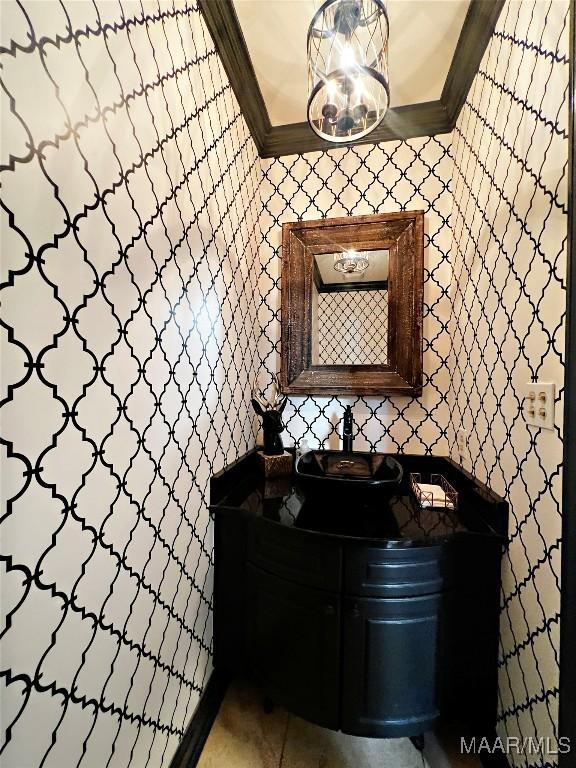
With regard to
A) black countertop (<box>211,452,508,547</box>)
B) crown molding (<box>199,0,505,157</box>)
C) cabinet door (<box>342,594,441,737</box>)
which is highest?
crown molding (<box>199,0,505,157</box>)

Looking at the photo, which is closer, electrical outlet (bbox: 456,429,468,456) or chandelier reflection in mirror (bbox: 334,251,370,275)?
electrical outlet (bbox: 456,429,468,456)

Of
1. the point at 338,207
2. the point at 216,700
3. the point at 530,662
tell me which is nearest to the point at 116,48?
the point at 338,207

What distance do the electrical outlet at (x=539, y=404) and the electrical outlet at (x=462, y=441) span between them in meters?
0.46

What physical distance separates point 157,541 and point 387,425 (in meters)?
1.14

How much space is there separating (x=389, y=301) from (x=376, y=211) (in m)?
0.47

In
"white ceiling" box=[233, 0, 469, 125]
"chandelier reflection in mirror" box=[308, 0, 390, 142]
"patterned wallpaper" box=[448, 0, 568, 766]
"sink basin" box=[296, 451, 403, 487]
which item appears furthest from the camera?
"sink basin" box=[296, 451, 403, 487]

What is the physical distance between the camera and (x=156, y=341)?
851 millimetres

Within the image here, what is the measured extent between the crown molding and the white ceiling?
1.3 inches

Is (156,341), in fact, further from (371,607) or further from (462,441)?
(462,441)

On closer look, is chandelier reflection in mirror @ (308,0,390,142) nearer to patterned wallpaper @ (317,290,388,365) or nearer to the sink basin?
patterned wallpaper @ (317,290,388,365)

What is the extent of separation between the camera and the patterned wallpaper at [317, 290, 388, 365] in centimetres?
153

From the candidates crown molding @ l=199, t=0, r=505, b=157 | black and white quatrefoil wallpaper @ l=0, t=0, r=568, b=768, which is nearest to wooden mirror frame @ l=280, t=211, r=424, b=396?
black and white quatrefoil wallpaper @ l=0, t=0, r=568, b=768

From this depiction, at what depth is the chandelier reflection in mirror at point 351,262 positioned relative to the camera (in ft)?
5.09

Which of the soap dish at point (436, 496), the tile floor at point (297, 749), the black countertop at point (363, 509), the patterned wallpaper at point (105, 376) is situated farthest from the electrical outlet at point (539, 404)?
the tile floor at point (297, 749)
